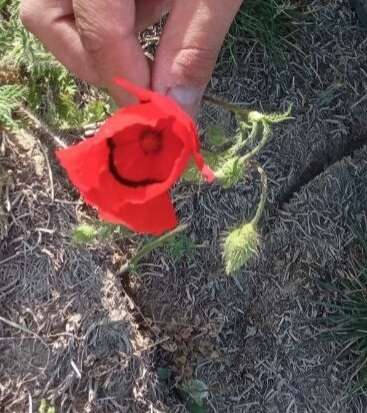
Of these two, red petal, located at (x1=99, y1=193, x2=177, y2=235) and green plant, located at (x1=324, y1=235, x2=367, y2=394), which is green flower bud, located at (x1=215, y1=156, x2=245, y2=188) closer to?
red petal, located at (x1=99, y1=193, x2=177, y2=235)

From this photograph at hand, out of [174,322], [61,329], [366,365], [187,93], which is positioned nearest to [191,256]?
[174,322]

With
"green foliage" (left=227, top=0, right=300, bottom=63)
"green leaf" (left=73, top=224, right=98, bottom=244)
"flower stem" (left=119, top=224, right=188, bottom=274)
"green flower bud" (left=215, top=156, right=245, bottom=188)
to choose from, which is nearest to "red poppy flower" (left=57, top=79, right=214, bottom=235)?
"green flower bud" (left=215, top=156, right=245, bottom=188)

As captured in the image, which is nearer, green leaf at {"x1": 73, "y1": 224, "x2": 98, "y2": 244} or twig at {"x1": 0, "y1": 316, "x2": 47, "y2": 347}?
green leaf at {"x1": 73, "y1": 224, "x2": 98, "y2": 244}

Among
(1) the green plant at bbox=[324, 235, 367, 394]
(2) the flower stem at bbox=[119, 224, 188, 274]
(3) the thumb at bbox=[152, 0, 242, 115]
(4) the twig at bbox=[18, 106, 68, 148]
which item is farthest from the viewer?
(1) the green plant at bbox=[324, 235, 367, 394]

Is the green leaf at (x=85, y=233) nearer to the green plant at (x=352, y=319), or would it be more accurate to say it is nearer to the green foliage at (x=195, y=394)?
the green foliage at (x=195, y=394)

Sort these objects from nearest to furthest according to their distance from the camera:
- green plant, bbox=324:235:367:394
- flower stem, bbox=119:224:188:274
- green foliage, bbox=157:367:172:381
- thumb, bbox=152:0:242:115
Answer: thumb, bbox=152:0:242:115 → flower stem, bbox=119:224:188:274 → green foliage, bbox=157:367:172:381 → green plant, bbox=324:235:367:394

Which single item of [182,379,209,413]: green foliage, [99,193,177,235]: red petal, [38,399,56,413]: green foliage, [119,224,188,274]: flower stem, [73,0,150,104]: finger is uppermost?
[73,0,150,104]: finger

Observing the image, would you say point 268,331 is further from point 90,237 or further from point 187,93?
point 187,93

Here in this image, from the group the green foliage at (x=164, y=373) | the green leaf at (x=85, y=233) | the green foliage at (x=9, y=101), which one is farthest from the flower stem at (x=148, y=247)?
the green foliage at (x=9, y=101)
